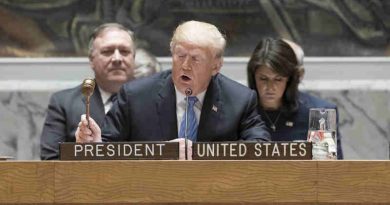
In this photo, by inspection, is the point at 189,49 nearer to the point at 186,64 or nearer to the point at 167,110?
the point at 186,64

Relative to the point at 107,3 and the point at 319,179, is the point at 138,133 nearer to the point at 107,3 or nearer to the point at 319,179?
the point at 319,179

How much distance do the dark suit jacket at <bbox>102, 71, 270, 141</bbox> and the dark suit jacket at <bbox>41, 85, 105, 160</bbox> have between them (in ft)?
2.66

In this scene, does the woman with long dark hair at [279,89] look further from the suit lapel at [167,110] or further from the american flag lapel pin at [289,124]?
the suit lapel at [167,110]

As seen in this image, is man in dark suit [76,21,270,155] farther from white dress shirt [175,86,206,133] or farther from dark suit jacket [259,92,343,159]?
dark suit jacket [259,92,343,159]

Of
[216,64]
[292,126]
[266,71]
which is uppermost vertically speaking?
[266,71]

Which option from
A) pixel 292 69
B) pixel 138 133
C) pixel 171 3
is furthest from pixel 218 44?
pixel 171 3

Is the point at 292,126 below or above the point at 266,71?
below

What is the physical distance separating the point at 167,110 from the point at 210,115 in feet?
0.75

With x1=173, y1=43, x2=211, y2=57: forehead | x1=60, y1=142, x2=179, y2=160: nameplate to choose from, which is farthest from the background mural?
x1=60, y1=142, x2=179, y2=160: nameplate

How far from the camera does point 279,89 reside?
6652mm

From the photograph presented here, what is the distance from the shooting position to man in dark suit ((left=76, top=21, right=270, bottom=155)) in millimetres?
5543

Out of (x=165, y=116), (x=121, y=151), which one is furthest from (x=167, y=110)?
(x=121, y=151)

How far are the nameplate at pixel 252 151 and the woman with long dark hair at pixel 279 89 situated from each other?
228cm

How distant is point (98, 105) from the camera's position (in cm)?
665
